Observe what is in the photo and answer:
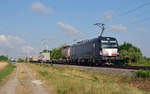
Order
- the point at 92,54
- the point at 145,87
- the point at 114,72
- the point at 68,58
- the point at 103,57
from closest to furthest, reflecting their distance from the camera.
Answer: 1. the point at 145,87
2. the point at 114,72
3. the point at 103,57
4. the point at 92,54
5. the point at 68,58

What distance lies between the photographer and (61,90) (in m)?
13.3

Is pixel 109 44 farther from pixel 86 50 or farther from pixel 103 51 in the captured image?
pixel 86 50

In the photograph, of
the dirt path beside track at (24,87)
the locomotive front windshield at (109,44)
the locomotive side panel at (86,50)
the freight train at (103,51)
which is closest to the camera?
the dirt path beside track at (24,87)

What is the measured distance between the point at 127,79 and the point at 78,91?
6970 millimetres

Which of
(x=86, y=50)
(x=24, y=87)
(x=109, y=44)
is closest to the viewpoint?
(x=24, y=87)

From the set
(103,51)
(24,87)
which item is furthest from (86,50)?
(24,87)

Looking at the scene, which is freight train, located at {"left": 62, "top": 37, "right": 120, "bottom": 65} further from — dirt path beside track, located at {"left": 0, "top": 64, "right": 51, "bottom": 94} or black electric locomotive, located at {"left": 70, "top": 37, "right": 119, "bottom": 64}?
dirt path beside track, located at {"left": 0, "top": 64, "right": 51, "bottom": 94}

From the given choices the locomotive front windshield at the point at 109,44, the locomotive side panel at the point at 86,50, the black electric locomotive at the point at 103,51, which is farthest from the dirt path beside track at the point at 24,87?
the locomotive side panel at the point at 86,50

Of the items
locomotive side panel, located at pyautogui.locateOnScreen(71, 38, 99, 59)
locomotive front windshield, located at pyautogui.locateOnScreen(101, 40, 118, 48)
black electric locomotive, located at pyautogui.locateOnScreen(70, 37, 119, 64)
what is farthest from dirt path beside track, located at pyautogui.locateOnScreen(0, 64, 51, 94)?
locomotive side panel, located at pyautogui.locateOnScreen(71, 38, 99, 59)

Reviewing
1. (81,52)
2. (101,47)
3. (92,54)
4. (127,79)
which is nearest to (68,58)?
(81,52)

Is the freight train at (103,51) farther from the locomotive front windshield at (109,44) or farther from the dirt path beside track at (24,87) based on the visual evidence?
the dirt path beside track at (24,87)

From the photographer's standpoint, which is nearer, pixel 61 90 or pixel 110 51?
pixel 61 90

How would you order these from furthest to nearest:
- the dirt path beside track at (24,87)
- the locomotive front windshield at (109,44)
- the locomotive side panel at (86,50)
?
1. the locomotive side panel at (86,50)
2. the locomotive front windshield at (109,44)
3. the dirt path beside track at (24,87)

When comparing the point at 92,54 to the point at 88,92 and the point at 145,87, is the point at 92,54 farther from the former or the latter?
the point at 88,92
